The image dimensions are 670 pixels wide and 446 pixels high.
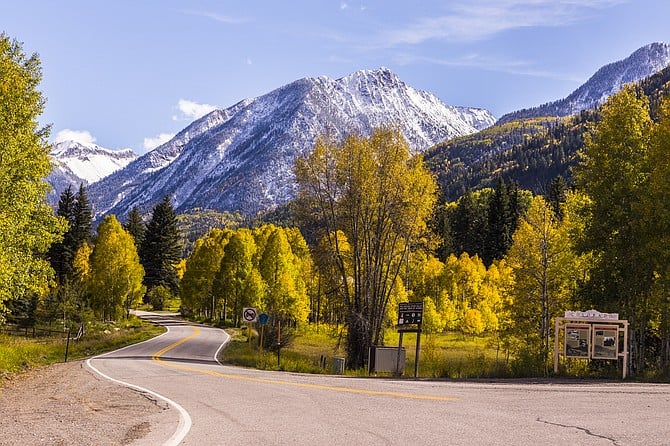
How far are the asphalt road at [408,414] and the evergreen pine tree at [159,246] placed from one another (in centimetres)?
8573

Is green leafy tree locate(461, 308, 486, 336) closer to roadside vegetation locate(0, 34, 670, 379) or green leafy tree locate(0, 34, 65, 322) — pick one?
roadside vegetation locate(0, 34, 670, 379)

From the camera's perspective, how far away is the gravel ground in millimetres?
8812

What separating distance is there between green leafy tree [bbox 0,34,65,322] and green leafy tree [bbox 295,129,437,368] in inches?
487

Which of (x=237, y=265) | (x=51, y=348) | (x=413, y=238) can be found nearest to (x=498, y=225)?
(x=237, y=265)

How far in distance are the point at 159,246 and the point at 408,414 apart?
308 ft

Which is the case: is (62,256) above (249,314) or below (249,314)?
above

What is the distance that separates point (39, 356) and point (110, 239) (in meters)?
35.1

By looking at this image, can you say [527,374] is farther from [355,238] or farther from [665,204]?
[355,238]

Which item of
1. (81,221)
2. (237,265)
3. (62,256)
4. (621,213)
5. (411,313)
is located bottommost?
(411,313)

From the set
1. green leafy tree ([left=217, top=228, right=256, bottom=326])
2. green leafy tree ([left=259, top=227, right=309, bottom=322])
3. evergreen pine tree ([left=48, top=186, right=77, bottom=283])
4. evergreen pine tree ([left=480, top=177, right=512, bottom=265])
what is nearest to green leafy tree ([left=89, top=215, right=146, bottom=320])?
green leafy tree ([left=217, top=228, right=256, bottom=326])

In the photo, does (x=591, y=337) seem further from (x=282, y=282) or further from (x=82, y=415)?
(x=282, y=282)

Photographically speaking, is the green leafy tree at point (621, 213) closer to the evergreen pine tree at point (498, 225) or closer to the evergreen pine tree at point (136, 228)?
the evergreen pine tree at point (498, 225)

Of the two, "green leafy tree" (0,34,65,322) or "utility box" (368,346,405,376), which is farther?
"utility box" (368,346,405,376)

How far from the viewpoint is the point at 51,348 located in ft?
109
